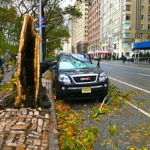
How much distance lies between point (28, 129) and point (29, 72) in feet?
9.44

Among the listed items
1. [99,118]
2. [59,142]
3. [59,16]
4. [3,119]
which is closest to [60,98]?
[99,118]

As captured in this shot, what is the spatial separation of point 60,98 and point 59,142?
440 cm

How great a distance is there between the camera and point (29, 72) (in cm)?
883

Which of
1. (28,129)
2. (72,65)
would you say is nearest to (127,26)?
(72,65)

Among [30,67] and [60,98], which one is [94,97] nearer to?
[60,98]

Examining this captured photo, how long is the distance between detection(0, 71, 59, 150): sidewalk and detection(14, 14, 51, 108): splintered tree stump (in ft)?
1.51

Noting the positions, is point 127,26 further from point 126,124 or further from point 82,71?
point 126,124

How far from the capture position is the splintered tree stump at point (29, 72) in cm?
836

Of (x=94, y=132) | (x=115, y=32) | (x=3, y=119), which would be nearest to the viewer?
(x=94, y=132)

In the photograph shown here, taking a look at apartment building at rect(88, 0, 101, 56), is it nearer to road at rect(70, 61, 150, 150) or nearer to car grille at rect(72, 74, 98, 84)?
car grille at rect(72, 74, 98, 84)

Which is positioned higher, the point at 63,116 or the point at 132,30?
the point at 132,30

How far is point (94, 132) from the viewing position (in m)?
6.47

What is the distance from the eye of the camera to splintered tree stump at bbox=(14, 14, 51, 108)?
8357mm

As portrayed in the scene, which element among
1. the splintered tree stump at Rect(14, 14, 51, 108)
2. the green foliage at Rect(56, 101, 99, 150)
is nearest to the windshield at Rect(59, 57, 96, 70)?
the splintered tree stump at Rect(14, 14, 51, 108)
